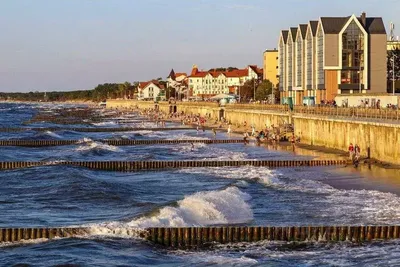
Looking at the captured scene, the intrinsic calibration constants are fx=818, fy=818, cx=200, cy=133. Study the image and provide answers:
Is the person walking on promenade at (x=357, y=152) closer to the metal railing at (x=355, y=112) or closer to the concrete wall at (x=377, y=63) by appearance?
the metal railing at (x=355, y=112)

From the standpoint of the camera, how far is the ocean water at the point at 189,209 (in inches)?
834

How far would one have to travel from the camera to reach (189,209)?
28594mm

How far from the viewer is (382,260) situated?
20562 mm

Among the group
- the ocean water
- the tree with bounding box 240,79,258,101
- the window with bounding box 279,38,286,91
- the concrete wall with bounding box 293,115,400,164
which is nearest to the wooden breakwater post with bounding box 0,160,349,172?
the ocean water

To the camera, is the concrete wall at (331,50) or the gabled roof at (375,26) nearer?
the concrete wall at (331,50)

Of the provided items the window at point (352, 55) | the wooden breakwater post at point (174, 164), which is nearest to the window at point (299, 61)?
the window at point (352, 55)

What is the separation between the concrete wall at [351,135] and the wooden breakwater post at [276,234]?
1970 cm

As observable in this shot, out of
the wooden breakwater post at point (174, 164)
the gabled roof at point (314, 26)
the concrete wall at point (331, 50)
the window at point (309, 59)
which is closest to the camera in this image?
the wooden breakwater post at point (174, 164)

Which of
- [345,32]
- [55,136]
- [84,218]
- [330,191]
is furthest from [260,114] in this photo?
[84,218]

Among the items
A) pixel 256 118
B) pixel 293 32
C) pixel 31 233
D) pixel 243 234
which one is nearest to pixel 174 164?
pixel 243 234

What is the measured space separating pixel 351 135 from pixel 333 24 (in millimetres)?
50611

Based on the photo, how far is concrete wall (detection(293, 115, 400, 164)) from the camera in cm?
4406

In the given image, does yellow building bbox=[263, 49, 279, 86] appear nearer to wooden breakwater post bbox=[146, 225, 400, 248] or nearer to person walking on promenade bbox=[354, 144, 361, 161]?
person walking on promenade bbox=[354, 144, 361, 161]

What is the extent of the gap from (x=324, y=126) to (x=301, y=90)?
168 feet
